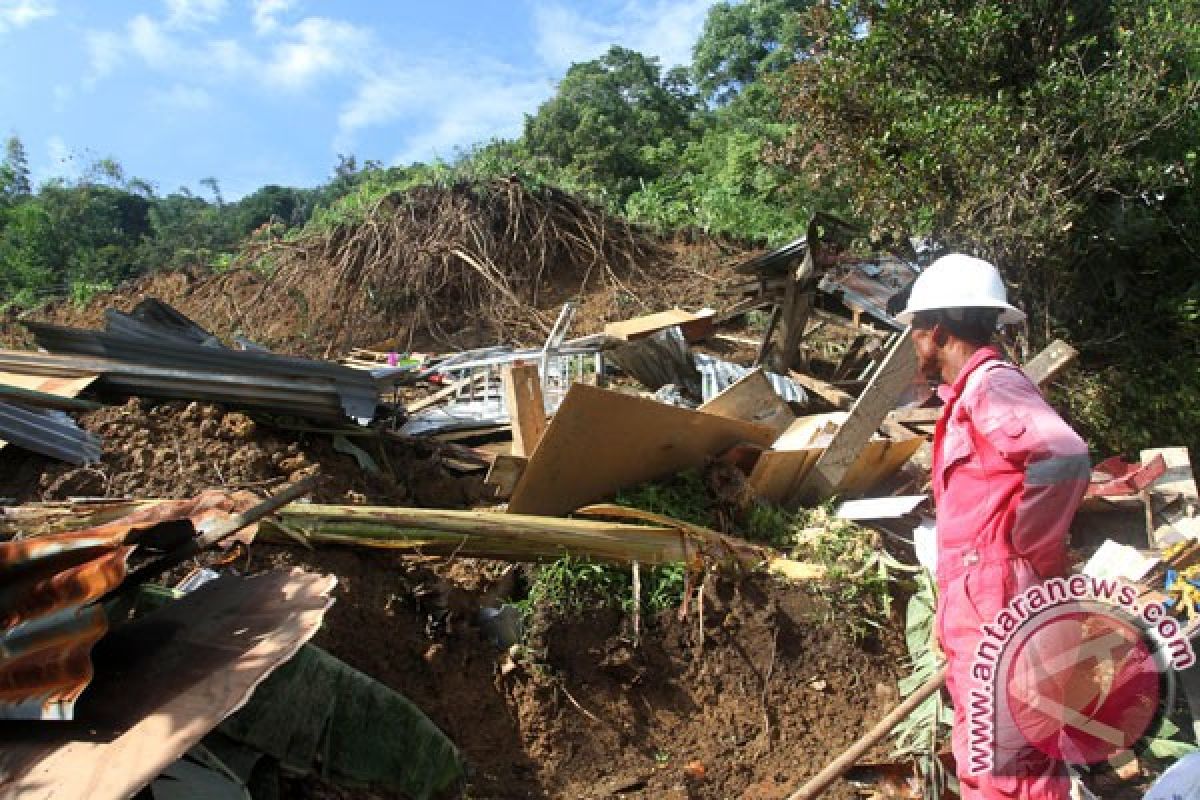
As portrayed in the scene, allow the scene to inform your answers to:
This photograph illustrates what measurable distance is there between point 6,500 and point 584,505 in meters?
2.80

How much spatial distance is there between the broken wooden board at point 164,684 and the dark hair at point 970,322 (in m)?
2.10

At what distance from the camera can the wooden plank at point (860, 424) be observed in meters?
5.43

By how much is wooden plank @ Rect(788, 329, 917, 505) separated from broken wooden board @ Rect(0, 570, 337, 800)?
3.65 meters

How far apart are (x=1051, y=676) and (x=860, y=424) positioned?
311cm

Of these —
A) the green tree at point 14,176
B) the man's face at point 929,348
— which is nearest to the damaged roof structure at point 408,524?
the man's face at point 929,348

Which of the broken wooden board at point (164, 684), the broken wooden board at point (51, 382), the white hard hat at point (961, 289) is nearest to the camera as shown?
the broken wooden board at point (164, 684)

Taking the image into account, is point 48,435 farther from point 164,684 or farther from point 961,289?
point 961,289

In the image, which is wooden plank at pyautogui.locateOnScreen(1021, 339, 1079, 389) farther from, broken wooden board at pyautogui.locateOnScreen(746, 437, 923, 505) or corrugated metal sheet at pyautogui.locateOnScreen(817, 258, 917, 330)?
corrugated metal sheet at pyautogui.locateOnScreen(817, 258, 917, 330)

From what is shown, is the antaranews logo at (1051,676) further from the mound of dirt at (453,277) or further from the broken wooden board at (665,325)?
the mound of dirt at (453,277)

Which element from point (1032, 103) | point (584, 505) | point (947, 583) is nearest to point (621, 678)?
point (584, 505)

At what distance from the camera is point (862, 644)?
466 cm

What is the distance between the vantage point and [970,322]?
272 centimetres

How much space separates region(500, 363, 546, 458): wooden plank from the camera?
5496 millimetres

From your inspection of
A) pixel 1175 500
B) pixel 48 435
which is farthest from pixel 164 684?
pixel 1175 500
